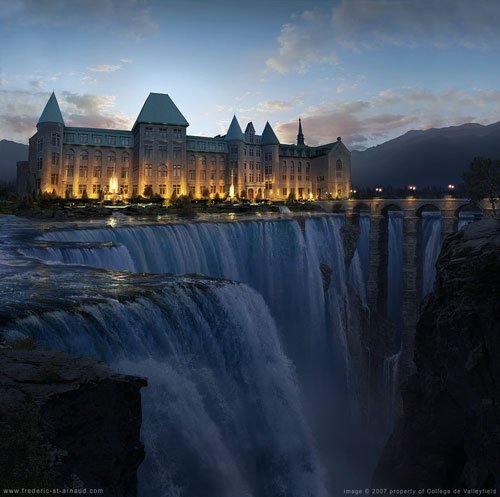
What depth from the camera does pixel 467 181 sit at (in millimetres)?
41250

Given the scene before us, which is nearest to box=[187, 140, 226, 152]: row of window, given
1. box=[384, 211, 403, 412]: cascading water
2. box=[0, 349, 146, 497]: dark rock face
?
box=[384, 211, 403, 412]: cascading water

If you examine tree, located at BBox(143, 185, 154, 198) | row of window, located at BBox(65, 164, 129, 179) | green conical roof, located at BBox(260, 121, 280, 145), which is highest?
green conical roof, located at BBox(260, 121, 280, 145)

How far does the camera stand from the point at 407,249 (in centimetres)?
4397

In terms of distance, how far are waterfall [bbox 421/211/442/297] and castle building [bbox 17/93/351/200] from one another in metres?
42.0

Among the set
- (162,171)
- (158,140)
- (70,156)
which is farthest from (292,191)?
(70,156)

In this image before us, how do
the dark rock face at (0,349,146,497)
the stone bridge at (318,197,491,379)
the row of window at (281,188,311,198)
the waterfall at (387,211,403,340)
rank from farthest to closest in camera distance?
the row of window at (281,188,311,198)
the waterfall at (387,211,403,340)
the stone bridge at (318,197,491,379)
the dark rock face at (0,349,146,497)

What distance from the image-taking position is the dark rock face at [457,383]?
528 inches

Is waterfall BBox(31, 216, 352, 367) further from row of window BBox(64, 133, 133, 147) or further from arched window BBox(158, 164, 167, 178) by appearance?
row of window BBox(64, 133, 133, 147)

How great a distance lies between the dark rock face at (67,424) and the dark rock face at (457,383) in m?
10.6

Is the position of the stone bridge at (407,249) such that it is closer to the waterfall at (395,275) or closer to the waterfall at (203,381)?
the waterfall at (395,275)

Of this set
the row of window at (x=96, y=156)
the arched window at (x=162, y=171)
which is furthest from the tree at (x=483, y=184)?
the row of window at (x=96, y=156)

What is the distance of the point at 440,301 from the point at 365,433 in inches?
795

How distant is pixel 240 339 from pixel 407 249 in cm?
3384

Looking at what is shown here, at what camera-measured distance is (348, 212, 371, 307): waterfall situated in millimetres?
47344
